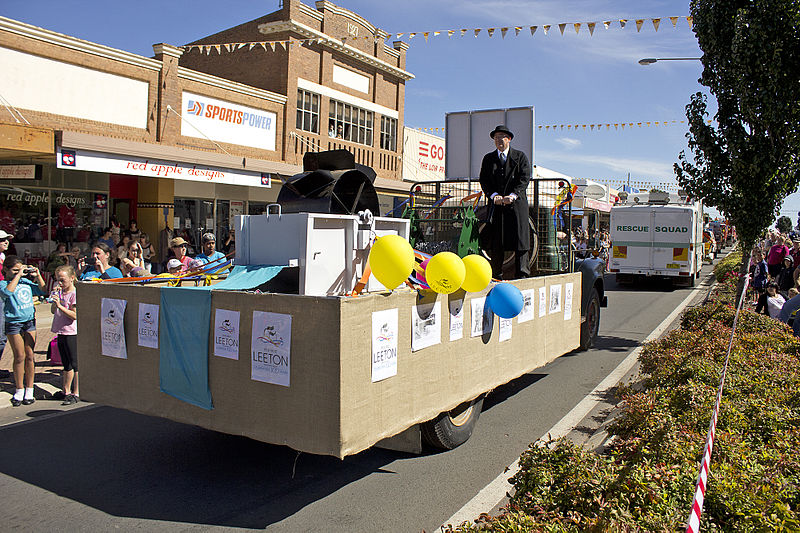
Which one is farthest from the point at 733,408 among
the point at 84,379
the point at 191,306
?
the point at 84,379

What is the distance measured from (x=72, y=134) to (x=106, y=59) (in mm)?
3591

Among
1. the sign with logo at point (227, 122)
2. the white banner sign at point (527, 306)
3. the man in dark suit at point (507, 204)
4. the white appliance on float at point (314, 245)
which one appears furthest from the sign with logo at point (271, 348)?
the sign with logo at point (227, 122)

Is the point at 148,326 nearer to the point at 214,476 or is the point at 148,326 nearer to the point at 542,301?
the point at 214,476

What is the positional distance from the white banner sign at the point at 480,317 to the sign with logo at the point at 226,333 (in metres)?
1.88

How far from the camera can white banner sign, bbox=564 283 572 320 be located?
7048 mm

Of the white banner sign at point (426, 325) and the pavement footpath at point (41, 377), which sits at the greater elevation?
the white banner sign at point (426, 325)

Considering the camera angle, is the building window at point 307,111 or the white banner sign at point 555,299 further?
the building window at point 307,111

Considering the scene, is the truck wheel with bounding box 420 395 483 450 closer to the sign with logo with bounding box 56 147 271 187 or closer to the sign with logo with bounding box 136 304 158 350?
the sign with logo with bounding box 136 304 158 350

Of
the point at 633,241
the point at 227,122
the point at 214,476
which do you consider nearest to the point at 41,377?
the point at 214,476

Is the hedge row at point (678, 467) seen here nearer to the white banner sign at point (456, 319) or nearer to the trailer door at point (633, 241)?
the white banner sign at point (456, 319)

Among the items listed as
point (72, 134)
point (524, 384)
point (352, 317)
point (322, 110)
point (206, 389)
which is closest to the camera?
point (352, 317)

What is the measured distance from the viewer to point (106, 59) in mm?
15094

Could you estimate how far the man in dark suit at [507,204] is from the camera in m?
6.83

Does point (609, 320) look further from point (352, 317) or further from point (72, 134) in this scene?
point (72, 134)
